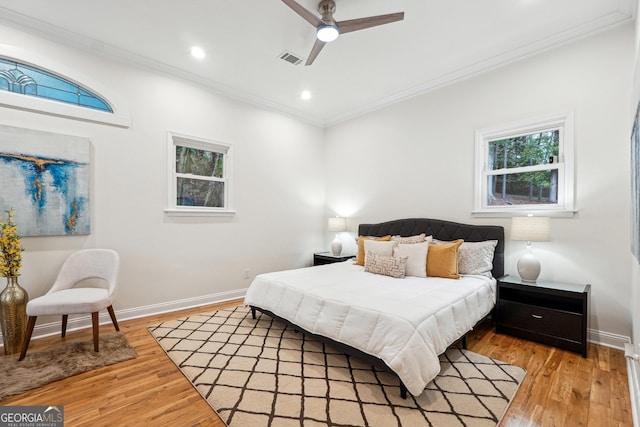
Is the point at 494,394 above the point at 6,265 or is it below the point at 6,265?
below

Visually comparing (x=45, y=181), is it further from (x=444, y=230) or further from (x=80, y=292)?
(x=444, y=230)

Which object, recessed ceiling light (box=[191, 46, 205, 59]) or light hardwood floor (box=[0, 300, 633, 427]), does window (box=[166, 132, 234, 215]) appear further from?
light hardwood floor (box=[0, 300, 633, 427])

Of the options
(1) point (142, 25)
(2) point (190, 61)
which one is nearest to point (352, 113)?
(2) point (190, 61)

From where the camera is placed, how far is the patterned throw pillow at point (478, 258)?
3.17m

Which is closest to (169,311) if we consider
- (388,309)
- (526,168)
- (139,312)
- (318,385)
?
(139,312)

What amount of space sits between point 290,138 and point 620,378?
4.66 metres

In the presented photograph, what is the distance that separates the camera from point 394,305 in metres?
2.14

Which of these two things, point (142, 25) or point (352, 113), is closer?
point (142, 25)

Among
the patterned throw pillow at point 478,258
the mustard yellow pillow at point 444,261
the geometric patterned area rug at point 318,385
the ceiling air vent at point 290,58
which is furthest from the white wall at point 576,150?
the ceiling air vent at point 290,58

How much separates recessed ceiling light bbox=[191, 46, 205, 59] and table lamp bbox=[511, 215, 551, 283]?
12.6ft

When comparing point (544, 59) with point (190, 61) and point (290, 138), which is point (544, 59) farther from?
point (190, 61)

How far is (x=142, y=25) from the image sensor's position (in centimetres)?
282

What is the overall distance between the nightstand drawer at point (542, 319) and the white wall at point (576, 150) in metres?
0.48

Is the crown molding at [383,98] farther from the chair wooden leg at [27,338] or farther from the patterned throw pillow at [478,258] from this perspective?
the chair wooden leg at [27,338]
